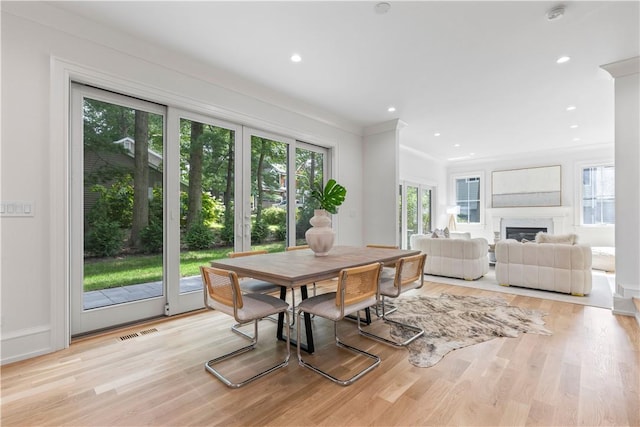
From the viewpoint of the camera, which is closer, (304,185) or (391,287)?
(391,287)

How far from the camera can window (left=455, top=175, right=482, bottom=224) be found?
8.81 metres

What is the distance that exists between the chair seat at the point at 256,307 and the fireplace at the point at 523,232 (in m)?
7.86

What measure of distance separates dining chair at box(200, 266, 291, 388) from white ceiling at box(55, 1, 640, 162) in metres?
2.13

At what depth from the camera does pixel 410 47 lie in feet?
9.68

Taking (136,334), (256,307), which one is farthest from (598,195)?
(136,334)

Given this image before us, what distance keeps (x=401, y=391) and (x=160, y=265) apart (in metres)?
2.64

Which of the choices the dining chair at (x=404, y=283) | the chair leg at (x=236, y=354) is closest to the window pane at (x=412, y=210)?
the dining chair at (x=404, y=283)

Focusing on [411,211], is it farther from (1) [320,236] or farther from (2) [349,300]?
(2) [349,300]

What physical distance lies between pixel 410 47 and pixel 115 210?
3310mm

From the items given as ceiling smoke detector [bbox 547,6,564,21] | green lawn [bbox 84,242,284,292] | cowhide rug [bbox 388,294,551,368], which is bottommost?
cowhide rug [bbox 388,294,551,368]

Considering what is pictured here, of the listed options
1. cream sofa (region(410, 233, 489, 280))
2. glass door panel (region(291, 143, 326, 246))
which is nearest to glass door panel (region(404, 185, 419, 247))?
cream sofa (region(410, 233, 489, 280))

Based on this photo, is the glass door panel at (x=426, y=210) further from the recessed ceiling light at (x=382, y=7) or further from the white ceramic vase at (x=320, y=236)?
the recessed ceiling light at (x=382, y=7)

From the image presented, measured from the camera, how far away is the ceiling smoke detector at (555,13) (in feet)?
7.79

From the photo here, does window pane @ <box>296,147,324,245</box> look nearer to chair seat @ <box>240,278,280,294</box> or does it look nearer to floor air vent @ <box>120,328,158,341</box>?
chair seat @ <box>240,278,280,294</box>
